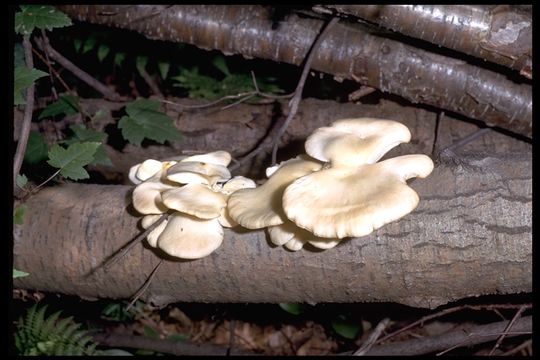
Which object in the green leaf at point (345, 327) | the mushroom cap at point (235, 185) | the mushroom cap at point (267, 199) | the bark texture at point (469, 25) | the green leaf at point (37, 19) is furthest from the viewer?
the green leaf at point (345, 327)

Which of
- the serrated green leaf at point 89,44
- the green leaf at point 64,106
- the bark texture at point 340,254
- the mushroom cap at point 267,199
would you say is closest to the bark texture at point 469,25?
the bark texture at point 340,254

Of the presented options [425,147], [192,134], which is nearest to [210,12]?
[192,134]

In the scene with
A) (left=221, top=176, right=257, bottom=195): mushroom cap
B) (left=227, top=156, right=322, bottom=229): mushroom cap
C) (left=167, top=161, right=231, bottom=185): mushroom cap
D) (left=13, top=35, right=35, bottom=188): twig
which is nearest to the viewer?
(left=227, top=156, right=322, bottom=229): mushroom cap

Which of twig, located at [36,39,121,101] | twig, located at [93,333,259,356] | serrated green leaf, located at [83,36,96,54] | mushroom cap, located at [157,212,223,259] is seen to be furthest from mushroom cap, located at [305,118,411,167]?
serrated green leaf, located at [83,36,96,54]

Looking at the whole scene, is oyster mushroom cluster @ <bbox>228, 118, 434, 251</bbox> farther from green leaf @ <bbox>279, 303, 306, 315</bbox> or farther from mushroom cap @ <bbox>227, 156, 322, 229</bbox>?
green leaf @ <bbox>279, 303, 306, 315</bbox>

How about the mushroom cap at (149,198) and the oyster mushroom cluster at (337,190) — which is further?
the mushroom cap at (149,198)

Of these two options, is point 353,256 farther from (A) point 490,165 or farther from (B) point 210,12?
(B) point 210,12

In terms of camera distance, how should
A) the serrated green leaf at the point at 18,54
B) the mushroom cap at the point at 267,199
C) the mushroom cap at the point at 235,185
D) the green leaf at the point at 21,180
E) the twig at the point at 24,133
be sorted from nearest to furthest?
the mushroom cap at the point at 267,199 < the mushroom cap at the point at 235,185 < the twig at the point at 24,133 < the green leaf at the point at 21,180 < the serrated green leaf at the point at 18,54

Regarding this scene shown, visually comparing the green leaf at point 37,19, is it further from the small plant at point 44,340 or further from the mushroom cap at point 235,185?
the small plant at point 44,340
